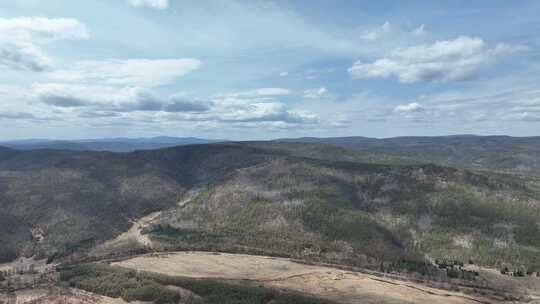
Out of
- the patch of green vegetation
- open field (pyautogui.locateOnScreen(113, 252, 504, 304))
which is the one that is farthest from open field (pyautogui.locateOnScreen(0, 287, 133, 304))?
open field (pyautogui.locateOnScreen(113, 252, 504, 304))

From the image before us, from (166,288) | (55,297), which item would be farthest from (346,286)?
(55,297)

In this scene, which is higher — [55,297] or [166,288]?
[166,288]

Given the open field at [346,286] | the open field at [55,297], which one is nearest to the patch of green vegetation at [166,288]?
the open field at [55,297]

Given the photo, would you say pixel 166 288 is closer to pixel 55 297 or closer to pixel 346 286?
pixel 55 297

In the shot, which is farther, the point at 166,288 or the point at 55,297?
the point at 166,288

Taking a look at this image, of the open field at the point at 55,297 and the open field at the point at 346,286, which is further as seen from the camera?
the open field at the point at 346,286

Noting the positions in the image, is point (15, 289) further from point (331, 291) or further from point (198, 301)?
point (331, 291)

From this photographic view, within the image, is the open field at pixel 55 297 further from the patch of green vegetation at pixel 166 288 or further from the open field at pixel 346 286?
the open field at pixel 346 286

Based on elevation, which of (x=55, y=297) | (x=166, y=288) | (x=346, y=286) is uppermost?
(x=166, y=288)
